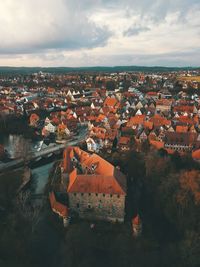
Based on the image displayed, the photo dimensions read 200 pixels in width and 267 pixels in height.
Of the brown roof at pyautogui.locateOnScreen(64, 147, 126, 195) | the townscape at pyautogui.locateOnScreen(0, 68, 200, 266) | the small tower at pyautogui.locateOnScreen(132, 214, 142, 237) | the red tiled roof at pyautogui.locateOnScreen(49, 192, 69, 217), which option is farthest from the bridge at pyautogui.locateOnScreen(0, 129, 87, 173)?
the small tower at pyautogui.locateOnScreen(132, 214, 142, 237)

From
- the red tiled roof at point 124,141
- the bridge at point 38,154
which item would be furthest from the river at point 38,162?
the red tiled roof at point 124,141

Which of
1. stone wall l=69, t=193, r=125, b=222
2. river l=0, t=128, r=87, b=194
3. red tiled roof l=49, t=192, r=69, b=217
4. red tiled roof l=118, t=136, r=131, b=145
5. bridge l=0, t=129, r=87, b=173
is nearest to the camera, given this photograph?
red tiled roof l=49, t=192, r=69, b=217

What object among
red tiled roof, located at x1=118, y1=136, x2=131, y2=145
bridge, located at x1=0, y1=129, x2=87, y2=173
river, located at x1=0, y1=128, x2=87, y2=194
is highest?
red tiled roof, located at x1=118, y1=136, x2=131, y2=145

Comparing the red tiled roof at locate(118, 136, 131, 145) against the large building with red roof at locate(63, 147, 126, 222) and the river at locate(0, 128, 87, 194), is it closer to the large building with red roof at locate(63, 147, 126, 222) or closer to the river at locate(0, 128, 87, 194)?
the river at locate(0, 128, 87, 194)

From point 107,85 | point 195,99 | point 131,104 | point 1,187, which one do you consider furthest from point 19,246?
point 107,85

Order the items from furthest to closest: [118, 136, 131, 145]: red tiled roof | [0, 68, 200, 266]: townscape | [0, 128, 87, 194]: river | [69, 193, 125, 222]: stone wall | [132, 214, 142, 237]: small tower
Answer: [118, 136, 131, 145]: red tiled roof
[0, 128, 87, 194]: river
[69, 193, 125, 222]: stone wall
[132, 214, 142, 237]: small tower
[0, 68, 200, 266]: townscape

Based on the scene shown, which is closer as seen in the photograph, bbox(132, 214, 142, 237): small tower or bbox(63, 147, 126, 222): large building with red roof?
bbox(132, 214, 142, 237): small tower

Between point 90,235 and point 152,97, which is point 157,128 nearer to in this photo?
point 90,235

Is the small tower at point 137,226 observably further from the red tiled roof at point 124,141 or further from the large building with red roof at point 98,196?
the red tiled roof at point 124,141

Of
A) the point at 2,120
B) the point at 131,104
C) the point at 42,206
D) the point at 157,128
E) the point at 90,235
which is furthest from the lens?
the point at 131,104
